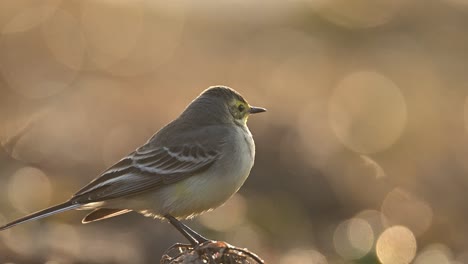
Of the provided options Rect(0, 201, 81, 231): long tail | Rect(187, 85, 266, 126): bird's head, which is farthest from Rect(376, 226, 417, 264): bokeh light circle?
Rect(0, 201, 81, 231): long tail

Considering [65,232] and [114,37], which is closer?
[65,232]

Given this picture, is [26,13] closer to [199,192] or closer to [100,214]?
[100,214]

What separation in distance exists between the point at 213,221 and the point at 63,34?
15086 millimetres

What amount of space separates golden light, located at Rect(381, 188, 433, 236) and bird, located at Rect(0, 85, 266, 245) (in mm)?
7433

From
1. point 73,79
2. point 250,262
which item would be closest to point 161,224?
point 250,262

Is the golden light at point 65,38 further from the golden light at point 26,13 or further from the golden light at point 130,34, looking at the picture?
the golden light at point 130,34

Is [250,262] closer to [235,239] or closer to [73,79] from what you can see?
[235,239]

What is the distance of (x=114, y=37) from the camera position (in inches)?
1192

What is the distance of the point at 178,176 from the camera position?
9086mm

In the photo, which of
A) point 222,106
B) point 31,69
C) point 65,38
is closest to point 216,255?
point 222,106

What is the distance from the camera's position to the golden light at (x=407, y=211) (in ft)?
54.7

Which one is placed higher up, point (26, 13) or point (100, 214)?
point (26, 13)

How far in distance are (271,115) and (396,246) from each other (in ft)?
16.2

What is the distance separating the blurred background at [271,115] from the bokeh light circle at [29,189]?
3 centimetres
